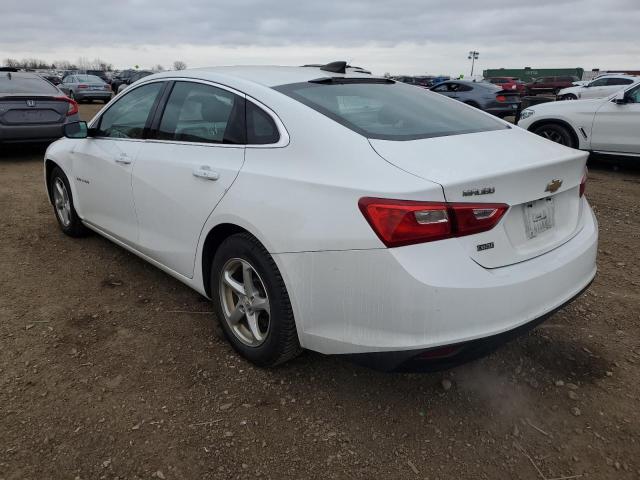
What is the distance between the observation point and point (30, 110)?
27.1ft

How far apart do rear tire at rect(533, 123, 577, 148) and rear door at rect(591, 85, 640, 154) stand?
1.25 feet

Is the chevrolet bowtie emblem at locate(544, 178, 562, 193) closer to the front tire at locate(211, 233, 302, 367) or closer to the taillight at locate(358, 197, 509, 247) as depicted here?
the taillight at locate(358, 197, 509, 247)

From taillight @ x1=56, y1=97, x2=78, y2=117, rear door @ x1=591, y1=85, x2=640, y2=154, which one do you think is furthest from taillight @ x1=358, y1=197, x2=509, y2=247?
taillight @ x1=56, y1=97, x2=78, y2=117

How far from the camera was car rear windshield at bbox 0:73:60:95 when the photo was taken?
8352mm

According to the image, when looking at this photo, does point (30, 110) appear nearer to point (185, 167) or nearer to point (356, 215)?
point (185, 167)

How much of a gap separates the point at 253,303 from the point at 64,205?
298 centimetres

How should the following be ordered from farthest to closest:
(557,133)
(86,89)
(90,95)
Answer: (90,95) < (86,89) < (557,133)

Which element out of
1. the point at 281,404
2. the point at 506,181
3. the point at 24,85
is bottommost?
the point at 281,404

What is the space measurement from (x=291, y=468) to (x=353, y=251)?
96cm

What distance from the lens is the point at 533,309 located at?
2.19 metres

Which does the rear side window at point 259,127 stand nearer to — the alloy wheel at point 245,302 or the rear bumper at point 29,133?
the alloy wheel at point 245,302

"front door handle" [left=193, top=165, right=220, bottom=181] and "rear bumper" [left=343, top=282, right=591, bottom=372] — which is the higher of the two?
"front door handle" [left=193, top=165, right=220, bottom=181]

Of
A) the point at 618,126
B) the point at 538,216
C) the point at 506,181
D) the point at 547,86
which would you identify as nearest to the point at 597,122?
the point at 618,126

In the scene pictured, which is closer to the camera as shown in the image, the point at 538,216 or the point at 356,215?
the point at 356,215
